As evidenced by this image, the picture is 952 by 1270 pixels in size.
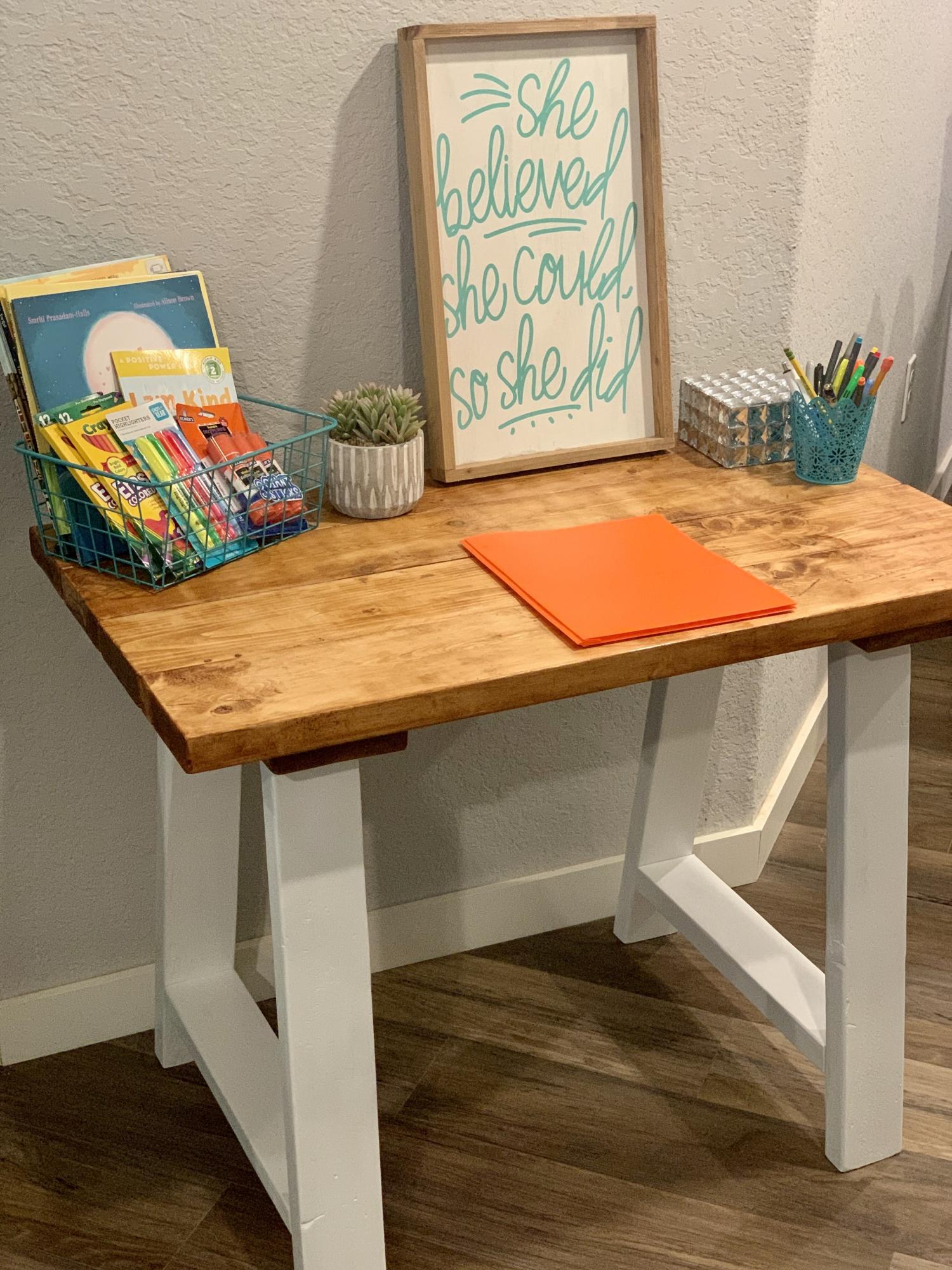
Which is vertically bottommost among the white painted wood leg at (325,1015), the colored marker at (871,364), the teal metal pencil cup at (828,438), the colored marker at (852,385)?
the white painted wood leg at (325,1015)

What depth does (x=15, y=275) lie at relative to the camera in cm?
138

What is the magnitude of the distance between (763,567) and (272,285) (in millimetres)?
628

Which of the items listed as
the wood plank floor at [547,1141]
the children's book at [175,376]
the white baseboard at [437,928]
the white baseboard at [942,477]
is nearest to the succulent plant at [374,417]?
the children's book at [175,376]

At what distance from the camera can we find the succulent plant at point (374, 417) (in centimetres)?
141

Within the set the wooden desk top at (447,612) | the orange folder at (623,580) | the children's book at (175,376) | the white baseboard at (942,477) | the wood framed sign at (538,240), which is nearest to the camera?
the wooden desk top at (447,612)

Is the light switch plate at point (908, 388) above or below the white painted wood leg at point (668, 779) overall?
above

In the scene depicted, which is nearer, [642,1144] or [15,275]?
[15,275]

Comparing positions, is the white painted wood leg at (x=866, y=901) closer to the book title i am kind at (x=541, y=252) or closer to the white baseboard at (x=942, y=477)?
the book title i am kind at (x=541, y=252)

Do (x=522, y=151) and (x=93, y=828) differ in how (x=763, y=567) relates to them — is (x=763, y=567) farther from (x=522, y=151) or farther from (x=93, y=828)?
(x=93, y=828)

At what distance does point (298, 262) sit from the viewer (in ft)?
4.90

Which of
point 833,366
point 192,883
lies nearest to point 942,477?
point 833,366

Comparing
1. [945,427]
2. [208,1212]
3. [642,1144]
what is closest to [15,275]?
[208,1212]

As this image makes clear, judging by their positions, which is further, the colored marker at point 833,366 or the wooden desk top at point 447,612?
the colored marker at point 833,366

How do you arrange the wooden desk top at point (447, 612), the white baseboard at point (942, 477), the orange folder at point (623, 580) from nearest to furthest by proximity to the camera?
the wooden desk top at point (447, 612) → the orange folder at point (623, 580) → the white baseboard at point (942, 477)
